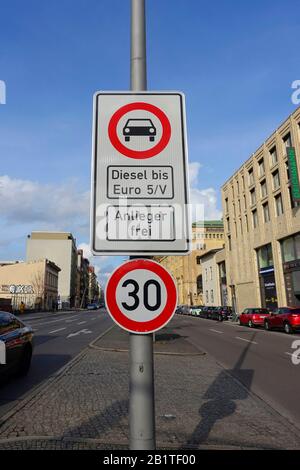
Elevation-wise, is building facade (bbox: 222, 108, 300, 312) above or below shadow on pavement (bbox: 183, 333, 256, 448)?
above

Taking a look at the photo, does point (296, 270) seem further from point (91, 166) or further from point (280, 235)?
point (91, 166)

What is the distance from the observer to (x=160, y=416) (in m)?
5.47

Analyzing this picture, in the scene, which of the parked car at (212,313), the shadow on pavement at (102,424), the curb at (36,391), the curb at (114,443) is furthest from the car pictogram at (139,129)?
the parked car at (212,313)

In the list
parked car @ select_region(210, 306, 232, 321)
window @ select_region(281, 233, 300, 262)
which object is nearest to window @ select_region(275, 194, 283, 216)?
window @ select_region(281, 233, 300, 262)

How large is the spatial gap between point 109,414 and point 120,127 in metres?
4.55

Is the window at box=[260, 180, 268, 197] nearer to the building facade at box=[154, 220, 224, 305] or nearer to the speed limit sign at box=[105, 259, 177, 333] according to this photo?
the speed limit sign at box=[105, 259, 177, 333]

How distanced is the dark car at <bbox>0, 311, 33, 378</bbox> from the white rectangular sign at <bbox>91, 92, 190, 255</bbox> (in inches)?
258

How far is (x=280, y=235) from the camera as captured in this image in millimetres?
35062

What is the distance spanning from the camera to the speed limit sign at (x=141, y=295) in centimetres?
225

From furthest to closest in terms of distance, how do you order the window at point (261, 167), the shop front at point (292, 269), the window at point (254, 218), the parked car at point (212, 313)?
1. the window at point (254, 218)
2. the parked car at point (212, 313)
3. the window at point (261, 167)
4. the shop front at point (292, 269)

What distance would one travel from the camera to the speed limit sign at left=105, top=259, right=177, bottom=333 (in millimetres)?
2246

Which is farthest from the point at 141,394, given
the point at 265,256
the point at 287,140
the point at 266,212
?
the point at 265,256

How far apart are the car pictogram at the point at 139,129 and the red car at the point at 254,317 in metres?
26.5

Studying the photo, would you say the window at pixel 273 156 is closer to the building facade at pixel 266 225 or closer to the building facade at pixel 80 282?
the building facade at pixel 266 225
